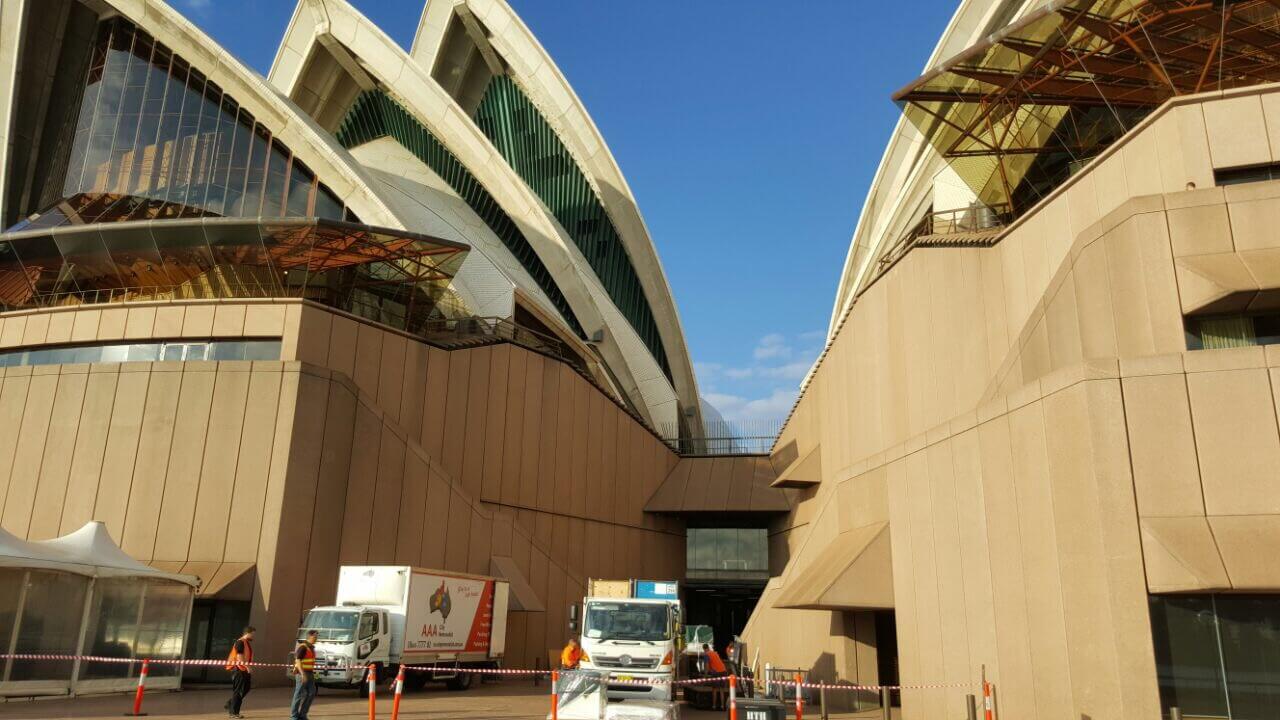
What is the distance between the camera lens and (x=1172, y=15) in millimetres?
17625

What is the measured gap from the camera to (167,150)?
33.8 meters

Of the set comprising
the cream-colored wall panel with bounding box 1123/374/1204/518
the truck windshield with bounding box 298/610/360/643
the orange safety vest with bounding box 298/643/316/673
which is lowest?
the orange safety vest with bounding box 298/643/316/673

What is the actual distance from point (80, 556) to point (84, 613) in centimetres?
112

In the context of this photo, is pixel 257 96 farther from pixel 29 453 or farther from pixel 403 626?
pixel 403 626

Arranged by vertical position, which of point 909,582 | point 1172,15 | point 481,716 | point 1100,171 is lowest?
point 481,716

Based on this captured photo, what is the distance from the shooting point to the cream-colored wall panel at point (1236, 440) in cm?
1141

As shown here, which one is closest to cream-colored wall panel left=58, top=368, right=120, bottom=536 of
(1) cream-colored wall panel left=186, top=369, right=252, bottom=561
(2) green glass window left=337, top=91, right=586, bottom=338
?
(1) cream-colored wall panel left=186, top=369, right=252, bottom=561

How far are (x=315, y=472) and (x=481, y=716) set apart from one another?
1077 centimetres

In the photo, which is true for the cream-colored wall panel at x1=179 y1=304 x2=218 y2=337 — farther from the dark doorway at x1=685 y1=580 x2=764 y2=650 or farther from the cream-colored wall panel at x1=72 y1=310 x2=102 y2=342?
the dark doorway at x1=685 y1=580 x2=764 y2=650

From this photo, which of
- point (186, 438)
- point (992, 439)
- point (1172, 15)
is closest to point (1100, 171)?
point (1172, 15)

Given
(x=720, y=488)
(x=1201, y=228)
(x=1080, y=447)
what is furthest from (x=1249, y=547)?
(x=720, y=488)

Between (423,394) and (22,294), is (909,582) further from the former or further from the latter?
(22,294)

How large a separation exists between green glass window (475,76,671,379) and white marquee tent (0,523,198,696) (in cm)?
2962

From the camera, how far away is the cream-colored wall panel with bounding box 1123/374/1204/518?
11570mm
